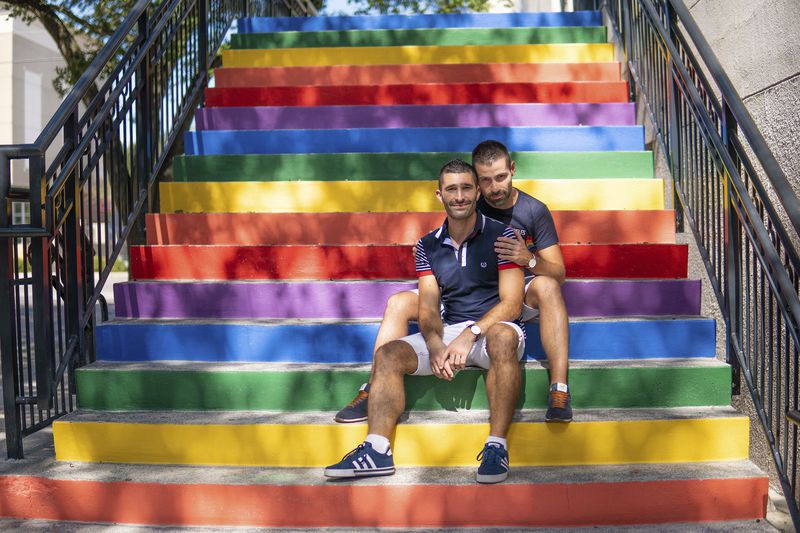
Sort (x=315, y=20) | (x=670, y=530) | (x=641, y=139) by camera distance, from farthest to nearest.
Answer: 1. (x=315, y=20)
2. (x=641, y=139)
3. (x=670, y=530)

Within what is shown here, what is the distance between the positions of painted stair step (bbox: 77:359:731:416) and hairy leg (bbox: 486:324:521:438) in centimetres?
25

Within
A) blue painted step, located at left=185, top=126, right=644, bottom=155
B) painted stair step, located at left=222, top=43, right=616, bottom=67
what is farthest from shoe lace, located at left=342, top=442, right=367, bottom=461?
painted stair step, located at left=222, top=43, right=616, bottom=67

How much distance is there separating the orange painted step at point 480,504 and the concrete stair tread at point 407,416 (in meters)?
0.35

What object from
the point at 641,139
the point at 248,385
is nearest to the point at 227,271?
the point at 248,385

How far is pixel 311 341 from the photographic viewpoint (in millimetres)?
3926

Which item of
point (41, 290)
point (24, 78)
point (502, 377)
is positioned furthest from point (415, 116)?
point (24, 78)

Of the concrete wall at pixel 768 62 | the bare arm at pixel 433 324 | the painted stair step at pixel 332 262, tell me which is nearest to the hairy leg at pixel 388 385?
the bare arm at pixel 433 324

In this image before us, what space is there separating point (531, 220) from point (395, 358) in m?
0.98

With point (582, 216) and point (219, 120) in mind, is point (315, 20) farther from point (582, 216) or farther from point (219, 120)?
point (582, 216)

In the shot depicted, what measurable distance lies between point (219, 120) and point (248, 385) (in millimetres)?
2797

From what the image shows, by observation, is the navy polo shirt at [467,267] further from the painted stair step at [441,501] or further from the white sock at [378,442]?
the painted stair step at [441,501]

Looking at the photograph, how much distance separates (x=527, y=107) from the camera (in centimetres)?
575

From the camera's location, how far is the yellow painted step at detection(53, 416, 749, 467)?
11.1 ft

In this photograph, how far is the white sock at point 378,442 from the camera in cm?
321
